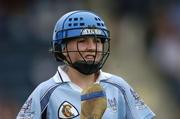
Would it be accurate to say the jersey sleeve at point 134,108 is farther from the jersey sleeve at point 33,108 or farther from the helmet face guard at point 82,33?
the jersey sleeve at point 33,108

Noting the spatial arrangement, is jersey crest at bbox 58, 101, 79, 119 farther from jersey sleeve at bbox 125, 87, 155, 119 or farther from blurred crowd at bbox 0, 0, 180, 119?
blurred crowd at bbox 0, 0, 180, 119

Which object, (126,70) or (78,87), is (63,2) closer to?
(126,70)

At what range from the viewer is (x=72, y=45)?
17.1ft

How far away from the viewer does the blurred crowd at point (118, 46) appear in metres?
10.6

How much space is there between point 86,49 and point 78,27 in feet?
0.51

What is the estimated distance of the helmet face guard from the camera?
5.16 meters

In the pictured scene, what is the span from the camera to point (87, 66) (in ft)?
16.9

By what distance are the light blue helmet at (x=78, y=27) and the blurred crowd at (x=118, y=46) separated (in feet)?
16.8

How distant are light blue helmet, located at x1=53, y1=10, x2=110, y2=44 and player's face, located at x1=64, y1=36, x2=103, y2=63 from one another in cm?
4

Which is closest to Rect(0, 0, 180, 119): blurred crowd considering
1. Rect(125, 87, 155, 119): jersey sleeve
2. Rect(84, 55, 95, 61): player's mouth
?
Rect(125, 87, 155, 119): jersey sleeve

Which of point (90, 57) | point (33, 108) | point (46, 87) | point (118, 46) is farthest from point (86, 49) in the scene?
point (118, 46)

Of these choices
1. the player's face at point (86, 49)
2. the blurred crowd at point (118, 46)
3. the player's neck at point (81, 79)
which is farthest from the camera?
the blurred crowd at point (118, 46)

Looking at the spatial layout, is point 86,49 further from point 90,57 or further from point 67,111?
point 67,111

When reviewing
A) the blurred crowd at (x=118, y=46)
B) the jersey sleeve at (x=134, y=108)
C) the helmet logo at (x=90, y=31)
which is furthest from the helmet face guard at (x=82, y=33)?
the blurred crowd at (x=118, y=46)
